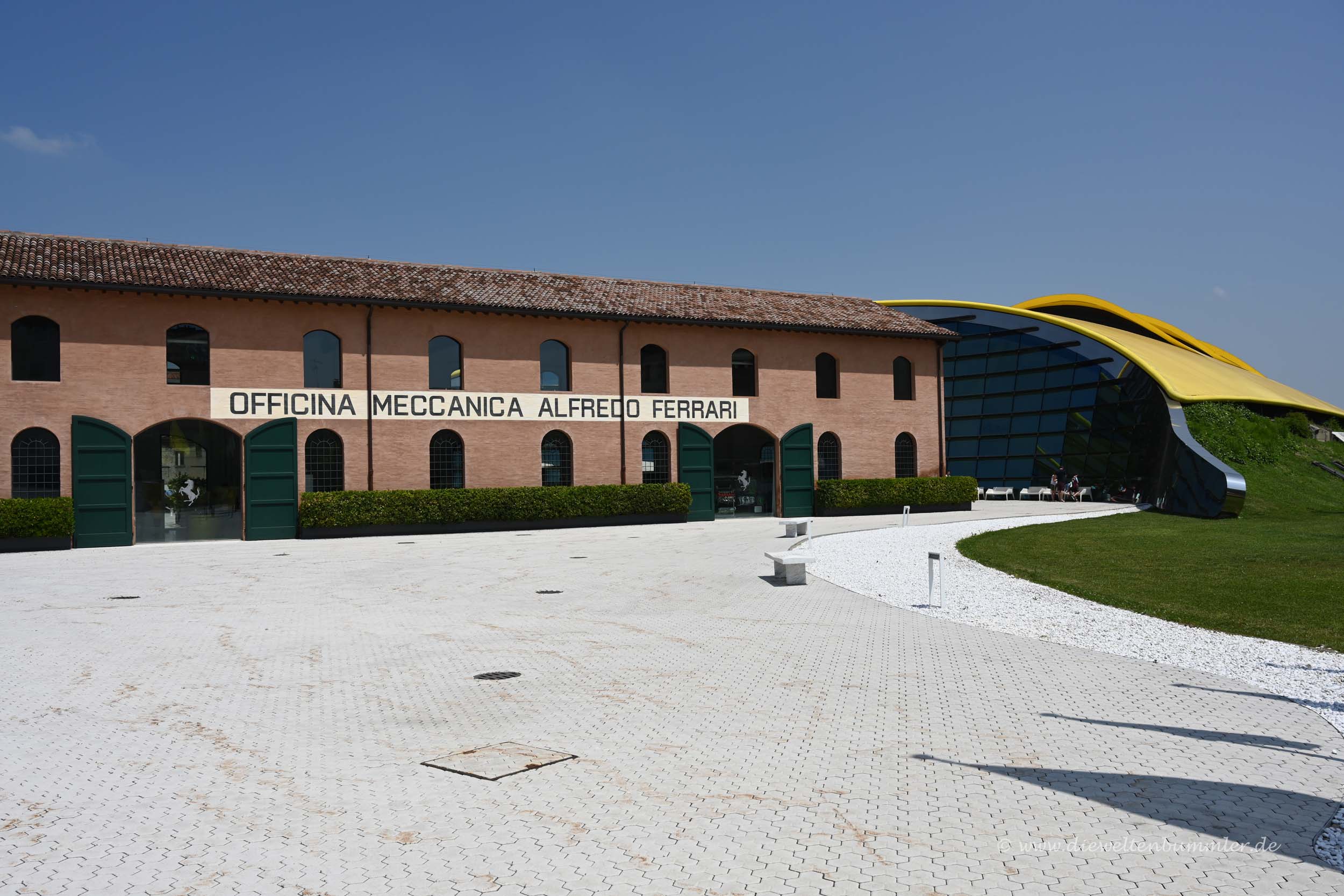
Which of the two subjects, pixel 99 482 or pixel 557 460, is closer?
pixel 99 482

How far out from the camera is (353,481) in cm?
2623

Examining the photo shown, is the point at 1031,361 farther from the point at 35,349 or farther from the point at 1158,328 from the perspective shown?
the point at 35,349

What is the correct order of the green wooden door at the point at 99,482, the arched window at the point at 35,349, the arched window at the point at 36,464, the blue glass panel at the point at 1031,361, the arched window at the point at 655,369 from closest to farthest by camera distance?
the arched window at the point at 36,464 < the arched window at the point at 35,349 < the green wooden door at the point at 99,482 < the arched window at the point at 655,369 < the blue glass panel at the point at 1031,361

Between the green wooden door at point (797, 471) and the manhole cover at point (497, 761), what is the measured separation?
84.6ft

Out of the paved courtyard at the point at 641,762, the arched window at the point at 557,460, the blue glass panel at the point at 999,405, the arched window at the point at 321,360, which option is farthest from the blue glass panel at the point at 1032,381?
the paved courtyard at the point at 641,762

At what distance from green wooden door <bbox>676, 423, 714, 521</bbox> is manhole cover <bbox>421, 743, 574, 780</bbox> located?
24.1 metres

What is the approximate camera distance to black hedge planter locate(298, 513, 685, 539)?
83.3 ft

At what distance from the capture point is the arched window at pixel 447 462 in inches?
1077

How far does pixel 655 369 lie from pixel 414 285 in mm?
7883

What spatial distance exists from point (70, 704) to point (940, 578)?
9709 mm

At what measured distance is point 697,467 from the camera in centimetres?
3077

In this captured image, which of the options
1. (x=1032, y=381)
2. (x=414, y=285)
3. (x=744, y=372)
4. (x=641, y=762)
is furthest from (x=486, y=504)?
(x=1032, y=381)

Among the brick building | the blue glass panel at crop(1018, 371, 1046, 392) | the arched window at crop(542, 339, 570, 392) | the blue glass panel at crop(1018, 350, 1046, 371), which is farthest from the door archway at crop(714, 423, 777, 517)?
the blue glass panel at crop(1018, 350, 1046, 371)

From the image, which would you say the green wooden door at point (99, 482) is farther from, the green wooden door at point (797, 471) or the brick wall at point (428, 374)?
the green wooden door at point (797, 471)
